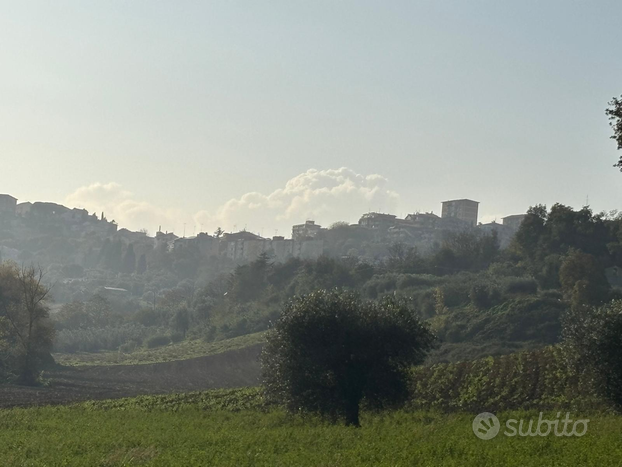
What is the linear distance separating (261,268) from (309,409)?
9623 centimetres

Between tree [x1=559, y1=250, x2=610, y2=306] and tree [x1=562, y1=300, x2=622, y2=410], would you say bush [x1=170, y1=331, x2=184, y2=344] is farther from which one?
tree [x1=562, y1=300, x2=622, y2=410]

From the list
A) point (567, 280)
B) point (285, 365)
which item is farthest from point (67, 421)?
point (567, 280)

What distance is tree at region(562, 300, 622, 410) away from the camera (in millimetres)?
31156

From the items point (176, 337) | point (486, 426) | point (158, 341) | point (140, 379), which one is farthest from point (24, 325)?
point (486, 426)

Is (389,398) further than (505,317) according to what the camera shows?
No

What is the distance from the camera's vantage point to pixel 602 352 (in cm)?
3152

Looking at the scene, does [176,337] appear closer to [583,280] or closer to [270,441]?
[583,280]

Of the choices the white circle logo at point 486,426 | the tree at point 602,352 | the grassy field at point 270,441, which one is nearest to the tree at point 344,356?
the grassy field at point 270,441

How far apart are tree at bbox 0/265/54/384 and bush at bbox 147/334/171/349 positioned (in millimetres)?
38203

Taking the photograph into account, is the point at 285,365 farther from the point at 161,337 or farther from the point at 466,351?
the point at 161,337

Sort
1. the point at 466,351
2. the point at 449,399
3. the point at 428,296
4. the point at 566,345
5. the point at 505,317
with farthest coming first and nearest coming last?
the point at 428,296 < the point at 505,317 < the point at 466,351 < the point at 449,399 < the point at 566,345

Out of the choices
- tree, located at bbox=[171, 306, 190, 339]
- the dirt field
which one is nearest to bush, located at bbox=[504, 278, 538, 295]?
the dirt field

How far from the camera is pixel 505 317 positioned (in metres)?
77.4

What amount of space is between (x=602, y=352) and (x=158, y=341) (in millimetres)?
90079
